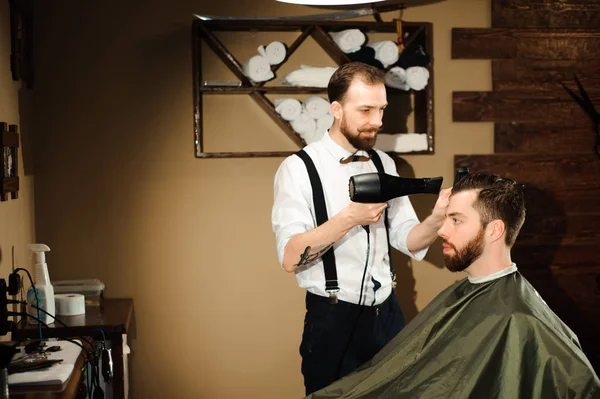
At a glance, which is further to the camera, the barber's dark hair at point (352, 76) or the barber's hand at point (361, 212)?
the barber's dark hair at point (352, 76)

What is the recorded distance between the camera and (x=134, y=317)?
323cm

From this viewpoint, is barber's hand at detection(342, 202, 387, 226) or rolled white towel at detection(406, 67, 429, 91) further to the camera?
rolled white towel at detection(406, 67, 429, 91)

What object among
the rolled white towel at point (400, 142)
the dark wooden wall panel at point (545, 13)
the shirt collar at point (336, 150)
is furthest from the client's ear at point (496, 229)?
the dark wooden wall panel at point (545, 13)

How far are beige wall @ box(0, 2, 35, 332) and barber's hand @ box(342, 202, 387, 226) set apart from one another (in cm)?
126

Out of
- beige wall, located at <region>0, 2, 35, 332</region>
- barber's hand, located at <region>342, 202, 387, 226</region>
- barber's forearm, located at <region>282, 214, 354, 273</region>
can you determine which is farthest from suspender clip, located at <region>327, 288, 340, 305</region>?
beige wall, located at <region>0, 2, 35, 332</region>

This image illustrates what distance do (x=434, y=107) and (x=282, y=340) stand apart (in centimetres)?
131

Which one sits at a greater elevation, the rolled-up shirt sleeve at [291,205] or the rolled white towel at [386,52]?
the rolled white towel at [386,52]

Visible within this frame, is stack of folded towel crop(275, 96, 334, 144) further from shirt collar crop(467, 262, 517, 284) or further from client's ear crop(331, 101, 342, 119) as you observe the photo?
shirt collar crop(467, 262, 517, 284)

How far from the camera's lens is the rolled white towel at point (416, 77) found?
3215mm

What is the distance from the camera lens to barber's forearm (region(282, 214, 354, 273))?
7.27ft

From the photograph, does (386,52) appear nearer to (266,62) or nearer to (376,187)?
(266,62)

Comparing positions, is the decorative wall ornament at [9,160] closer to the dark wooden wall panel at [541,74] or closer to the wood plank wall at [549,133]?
the wood plank wall at [549,133]

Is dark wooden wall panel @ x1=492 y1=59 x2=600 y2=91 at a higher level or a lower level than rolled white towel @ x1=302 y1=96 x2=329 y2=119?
higher

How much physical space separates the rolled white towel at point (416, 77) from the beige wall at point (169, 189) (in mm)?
165
